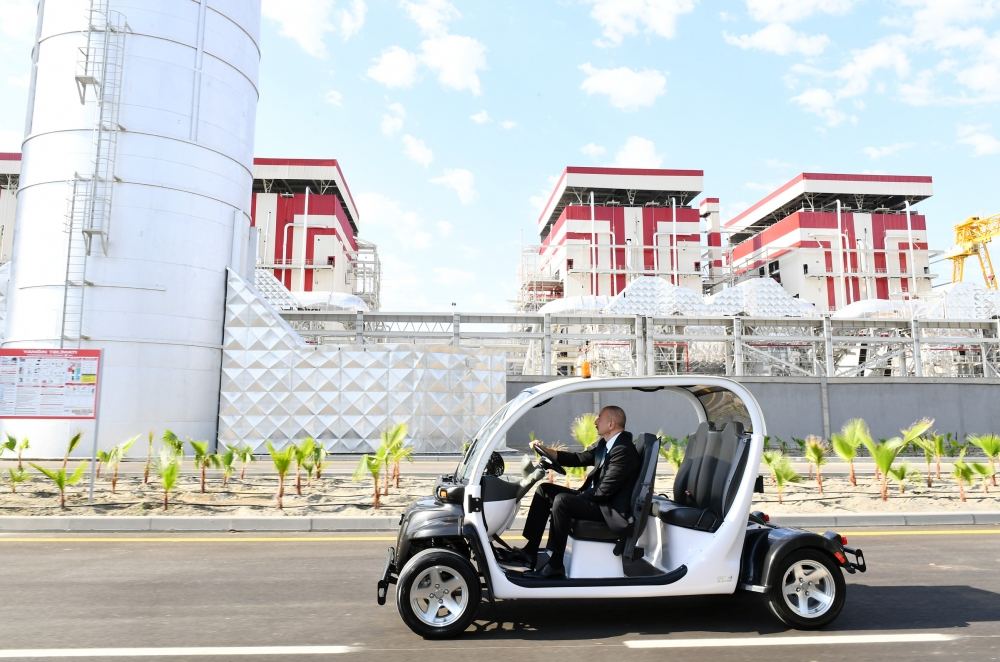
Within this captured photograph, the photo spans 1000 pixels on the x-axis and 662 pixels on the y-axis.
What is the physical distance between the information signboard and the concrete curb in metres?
2.67

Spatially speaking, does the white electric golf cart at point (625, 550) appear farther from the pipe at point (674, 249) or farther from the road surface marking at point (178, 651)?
the pipe at point (674, 249)

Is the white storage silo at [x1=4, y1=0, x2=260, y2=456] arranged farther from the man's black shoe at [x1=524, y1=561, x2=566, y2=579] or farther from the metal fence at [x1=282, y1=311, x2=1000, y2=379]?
the man's black shoe at [x1=524, y1=561, x2=566, y2=579]

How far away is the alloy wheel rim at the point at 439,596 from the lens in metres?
4.21

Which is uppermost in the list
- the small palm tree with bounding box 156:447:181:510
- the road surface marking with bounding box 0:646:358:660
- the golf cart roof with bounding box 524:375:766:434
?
the golf cart roof with bounding box 524:375:766:434

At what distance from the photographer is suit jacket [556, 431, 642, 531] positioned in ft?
14.5

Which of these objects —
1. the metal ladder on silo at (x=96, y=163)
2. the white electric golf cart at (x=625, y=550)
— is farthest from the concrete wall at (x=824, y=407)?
the white electric golf cart at (x=625, y=550)

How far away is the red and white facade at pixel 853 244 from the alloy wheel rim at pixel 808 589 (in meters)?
49.5

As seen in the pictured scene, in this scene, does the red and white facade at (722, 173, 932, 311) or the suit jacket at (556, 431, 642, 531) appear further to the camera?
the red and white facade at (722, 173, 932, 311)

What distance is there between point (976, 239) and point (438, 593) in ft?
209

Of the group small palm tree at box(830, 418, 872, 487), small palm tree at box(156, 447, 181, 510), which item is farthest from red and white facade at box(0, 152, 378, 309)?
small palm tree at box(830, 418, 872, 487)

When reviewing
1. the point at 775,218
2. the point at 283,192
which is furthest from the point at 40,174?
the point at 775,218

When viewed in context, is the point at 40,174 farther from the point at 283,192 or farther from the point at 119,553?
the point at 283,192

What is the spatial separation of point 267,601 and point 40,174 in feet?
62.5

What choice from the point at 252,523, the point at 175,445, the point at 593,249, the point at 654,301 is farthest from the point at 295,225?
the point at 252,523
